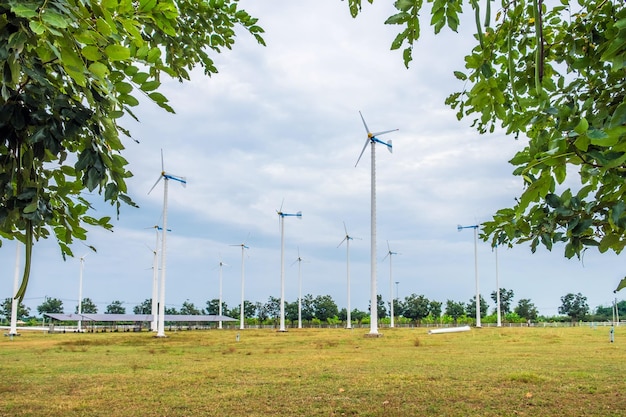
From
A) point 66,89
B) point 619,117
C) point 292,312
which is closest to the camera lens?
point 619,117

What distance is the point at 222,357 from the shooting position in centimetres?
2205

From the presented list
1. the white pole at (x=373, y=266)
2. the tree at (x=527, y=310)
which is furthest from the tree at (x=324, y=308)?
the white pole at (x=373, y=266)

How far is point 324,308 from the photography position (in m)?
99.4

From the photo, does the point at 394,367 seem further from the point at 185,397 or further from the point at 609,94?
the point at 609,94

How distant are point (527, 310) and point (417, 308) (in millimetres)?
22122

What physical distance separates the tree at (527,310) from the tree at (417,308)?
18836 millimetres

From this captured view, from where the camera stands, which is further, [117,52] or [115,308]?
[115,308]

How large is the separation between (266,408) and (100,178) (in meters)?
8.44

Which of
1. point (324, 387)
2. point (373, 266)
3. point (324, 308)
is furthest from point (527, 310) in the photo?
point (324, 387)

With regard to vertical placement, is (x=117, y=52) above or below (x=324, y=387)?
above

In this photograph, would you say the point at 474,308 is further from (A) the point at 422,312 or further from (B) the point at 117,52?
(B) the point at 117,52

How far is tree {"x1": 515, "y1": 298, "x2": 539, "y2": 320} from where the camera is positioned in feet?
328

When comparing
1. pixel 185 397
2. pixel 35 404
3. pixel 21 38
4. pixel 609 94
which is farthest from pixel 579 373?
pixel 21 38

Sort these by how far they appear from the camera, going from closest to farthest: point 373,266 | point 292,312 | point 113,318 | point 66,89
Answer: point 66,89, point 373,266, point 113,318, point 292,312
